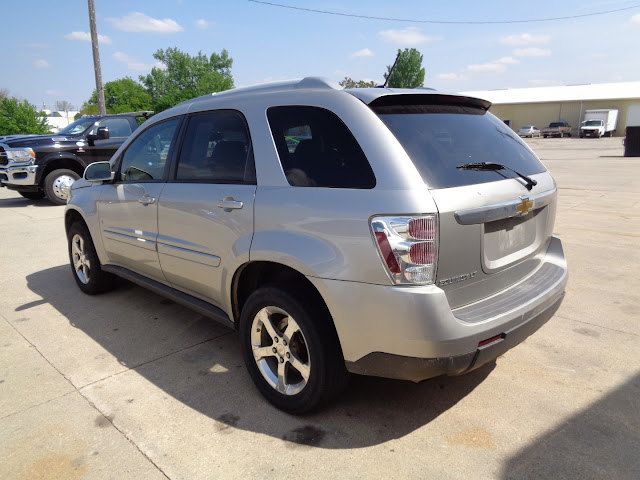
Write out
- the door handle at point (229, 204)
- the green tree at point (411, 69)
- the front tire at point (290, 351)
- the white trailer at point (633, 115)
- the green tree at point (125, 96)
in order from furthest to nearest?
1. the green tree at point (411, 69)
2. the green tree at point (125, 96)
3. the white trailer at point (633, 115)
4. the door handle at point (229, 204)
5. the front tire at point (290, 351)

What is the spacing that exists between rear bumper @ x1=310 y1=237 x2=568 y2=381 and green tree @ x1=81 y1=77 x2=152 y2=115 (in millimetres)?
67282

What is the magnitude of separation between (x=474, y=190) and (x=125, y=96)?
76629 millimetres

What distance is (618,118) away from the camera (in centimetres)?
5341

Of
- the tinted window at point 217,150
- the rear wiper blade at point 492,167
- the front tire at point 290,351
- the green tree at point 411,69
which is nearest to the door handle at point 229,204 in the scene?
the tinted window at point 217,150

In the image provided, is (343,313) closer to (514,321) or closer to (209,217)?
(514,321)

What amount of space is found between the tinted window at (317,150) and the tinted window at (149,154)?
1.21 metres

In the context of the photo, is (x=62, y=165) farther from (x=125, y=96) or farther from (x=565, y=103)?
(x=125, y=96)

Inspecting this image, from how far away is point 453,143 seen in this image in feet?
8.64

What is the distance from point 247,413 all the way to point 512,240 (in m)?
1.80

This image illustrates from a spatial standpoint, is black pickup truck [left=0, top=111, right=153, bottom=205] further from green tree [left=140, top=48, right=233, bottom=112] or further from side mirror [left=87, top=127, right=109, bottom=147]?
green tree [left=140, top=48, right=233, bottom=112]

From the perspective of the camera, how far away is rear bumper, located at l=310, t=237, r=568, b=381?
7.16 feet

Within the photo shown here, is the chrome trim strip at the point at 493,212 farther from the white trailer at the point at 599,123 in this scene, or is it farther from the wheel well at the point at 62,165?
the white trailer at the point at 599,123

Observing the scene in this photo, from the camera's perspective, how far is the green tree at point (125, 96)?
216 ft

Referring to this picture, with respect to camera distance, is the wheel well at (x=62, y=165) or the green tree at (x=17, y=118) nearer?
the wheel well at (x=62, y=165)
